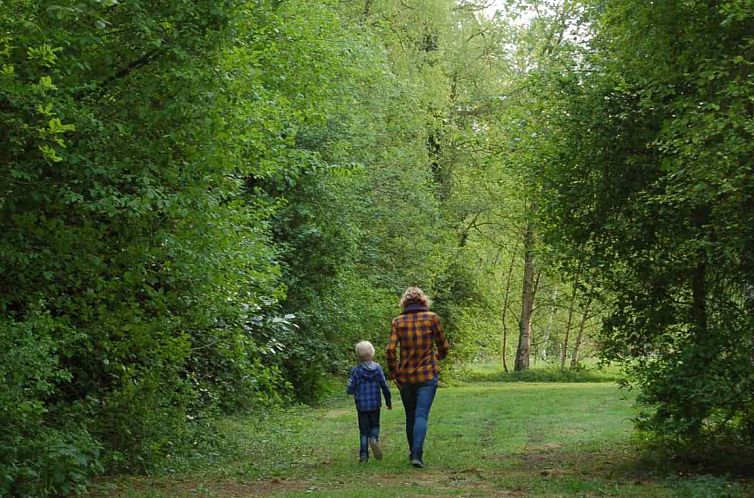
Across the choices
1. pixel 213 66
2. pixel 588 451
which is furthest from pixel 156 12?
pixel 588 451

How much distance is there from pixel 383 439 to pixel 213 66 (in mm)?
7955

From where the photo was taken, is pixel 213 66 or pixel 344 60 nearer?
pixel 213 66

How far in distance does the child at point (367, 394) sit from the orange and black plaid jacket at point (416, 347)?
0.57m

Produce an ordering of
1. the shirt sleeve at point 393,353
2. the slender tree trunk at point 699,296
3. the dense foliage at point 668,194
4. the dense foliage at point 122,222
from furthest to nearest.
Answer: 1. the slender tree trunk at point 699,296
2. the shirt sleeve at point 393,353
3. the dense foliage at point 668,194
4. the dense foliage at point 122,222

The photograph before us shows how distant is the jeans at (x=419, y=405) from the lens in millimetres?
10898

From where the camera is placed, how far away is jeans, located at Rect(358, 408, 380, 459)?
1170cm

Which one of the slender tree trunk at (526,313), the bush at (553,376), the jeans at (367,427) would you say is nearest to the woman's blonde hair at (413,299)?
the jeans at (367,427)

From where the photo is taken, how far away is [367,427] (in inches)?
463

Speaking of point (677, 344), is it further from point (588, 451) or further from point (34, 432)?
point (34, 432)

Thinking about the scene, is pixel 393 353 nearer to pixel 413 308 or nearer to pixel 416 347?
pixel 416 347

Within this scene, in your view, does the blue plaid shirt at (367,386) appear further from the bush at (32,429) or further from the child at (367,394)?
the bush at (32,429)

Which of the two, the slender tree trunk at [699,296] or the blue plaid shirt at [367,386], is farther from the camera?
the blue plaid shirt at [367,386]

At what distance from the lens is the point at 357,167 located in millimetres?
19188

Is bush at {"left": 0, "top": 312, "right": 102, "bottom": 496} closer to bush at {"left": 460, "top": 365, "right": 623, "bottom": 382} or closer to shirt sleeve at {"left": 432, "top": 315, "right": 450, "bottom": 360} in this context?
shirt sleeve at {"left": 432, "top": 315, "right": 450, "bottom": 360}
